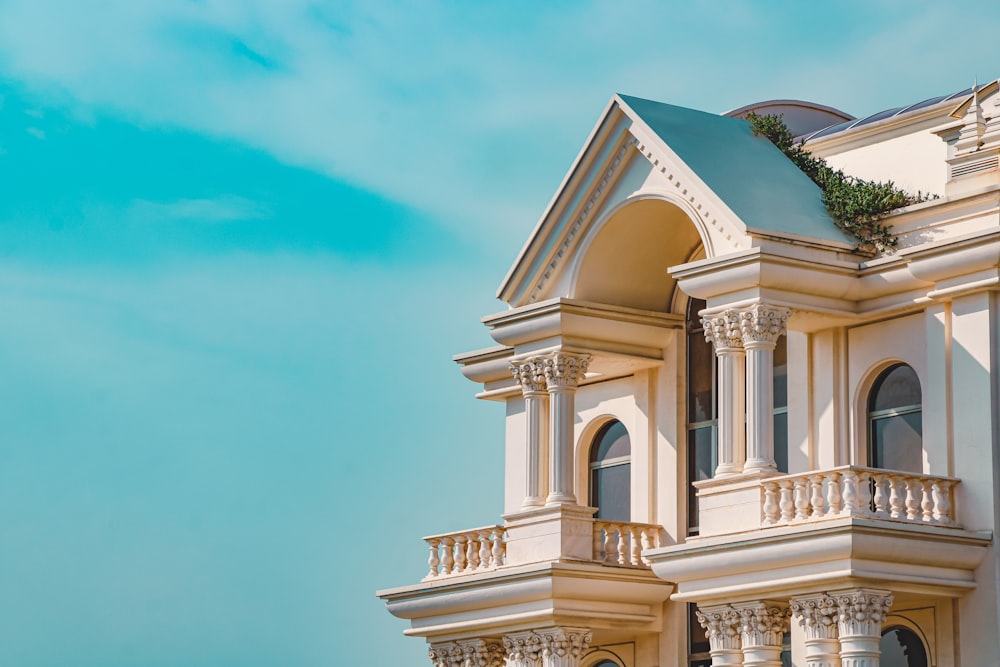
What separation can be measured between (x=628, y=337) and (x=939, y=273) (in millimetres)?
5648

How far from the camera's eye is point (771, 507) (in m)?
30.1

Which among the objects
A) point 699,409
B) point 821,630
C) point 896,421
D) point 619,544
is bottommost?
point 821,630

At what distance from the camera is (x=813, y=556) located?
2900 cm

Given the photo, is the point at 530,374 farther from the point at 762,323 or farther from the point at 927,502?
the point at 927,502

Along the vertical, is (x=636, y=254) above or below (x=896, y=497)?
above

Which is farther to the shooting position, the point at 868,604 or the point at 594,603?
the point at 594,603

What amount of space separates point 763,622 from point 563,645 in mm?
3824

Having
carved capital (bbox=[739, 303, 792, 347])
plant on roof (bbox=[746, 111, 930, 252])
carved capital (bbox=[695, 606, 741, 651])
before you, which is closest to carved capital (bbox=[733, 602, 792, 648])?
carved capital (bbox=[695, 606, 741, 651])

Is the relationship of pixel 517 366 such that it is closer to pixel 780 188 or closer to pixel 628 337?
pixel 628 337

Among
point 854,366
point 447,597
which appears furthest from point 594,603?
point 854,366

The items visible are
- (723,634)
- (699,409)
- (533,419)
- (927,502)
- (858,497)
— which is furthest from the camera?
(699,409)

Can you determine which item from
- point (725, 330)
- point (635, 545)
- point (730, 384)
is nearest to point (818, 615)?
point (730, 384)

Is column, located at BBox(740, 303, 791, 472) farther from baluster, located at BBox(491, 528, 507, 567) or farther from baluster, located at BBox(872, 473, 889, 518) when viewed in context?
baluster, located at BBox(491, 528, 507, 567)

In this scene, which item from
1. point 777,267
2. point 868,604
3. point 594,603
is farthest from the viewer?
point 594,603
